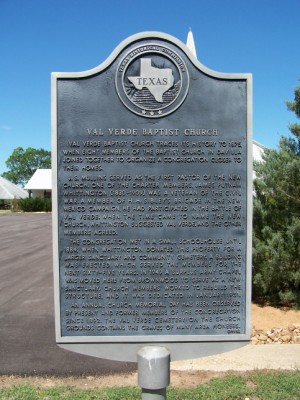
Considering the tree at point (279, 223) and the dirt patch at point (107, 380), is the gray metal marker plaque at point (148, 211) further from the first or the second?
the tree at point (279, 223)

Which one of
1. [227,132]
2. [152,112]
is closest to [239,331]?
[227,132]

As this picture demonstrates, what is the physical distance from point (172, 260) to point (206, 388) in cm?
160

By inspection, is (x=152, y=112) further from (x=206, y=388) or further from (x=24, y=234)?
(x=24, y=234)

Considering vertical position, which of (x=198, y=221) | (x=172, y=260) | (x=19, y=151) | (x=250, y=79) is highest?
(x=19, y=151)

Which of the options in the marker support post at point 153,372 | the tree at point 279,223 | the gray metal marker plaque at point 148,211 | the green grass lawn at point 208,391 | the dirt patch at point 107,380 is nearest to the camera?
the marker support post at point 153,372

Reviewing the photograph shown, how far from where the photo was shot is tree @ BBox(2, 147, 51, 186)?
278 ft

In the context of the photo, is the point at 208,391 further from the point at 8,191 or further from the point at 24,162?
the point at 24,162

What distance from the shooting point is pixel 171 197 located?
303 centimetres

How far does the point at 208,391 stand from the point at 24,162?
87416 mm

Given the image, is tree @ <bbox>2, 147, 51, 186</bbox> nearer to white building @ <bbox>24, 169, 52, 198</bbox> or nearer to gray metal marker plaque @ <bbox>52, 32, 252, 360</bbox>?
white building @ <bbox>24, 169, 52, 198</bbox>

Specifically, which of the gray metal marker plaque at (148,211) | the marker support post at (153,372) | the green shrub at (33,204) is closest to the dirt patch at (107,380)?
the marker support post at (153,372)

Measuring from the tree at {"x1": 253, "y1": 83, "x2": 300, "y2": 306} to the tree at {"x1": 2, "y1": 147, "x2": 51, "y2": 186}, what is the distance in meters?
81.2

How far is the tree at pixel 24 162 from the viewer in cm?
8481

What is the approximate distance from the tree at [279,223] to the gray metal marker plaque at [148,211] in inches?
153
